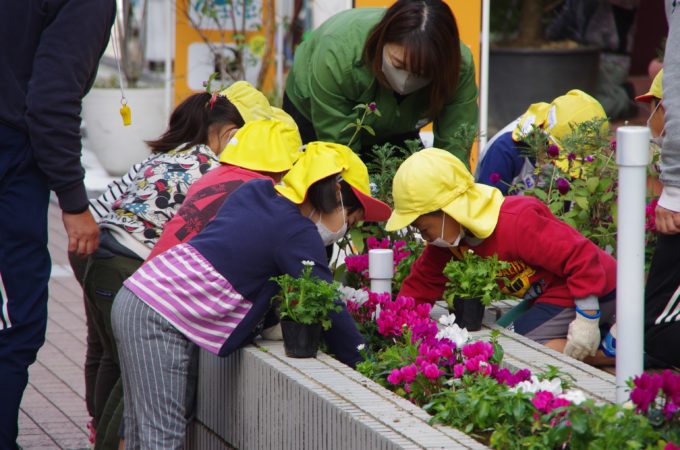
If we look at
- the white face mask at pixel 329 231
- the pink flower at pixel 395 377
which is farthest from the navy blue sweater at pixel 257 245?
the pink flower at pixel 395 377

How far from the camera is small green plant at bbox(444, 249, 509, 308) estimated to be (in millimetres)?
3754

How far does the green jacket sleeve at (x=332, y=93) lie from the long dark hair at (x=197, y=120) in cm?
35

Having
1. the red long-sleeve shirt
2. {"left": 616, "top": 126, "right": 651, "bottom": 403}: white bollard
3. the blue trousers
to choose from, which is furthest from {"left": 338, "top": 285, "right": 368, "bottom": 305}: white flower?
{"left": 616, "top": 126, "right": 651, "bottom": 403}: white bollard

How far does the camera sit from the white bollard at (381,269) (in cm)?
394

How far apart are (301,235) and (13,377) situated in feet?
3.17

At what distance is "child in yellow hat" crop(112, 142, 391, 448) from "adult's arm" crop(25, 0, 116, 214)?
41cm

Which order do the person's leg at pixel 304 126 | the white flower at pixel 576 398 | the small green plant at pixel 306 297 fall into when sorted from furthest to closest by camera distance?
the person's leg at pixel 304 126, the small green plant at pixel 306 297, the white flower at pixel 576 398

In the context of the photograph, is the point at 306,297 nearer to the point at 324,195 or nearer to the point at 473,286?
the point at 324,195

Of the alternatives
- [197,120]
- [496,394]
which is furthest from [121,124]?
[496,394]

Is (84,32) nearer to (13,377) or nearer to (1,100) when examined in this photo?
(1,100)

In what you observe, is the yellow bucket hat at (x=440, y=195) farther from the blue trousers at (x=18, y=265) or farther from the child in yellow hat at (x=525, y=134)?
the blue trousers at (x=18, y=265)

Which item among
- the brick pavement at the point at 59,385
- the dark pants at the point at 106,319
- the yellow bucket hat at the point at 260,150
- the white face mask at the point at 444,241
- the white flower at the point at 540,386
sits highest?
the yellow bucket hat at the point at 260,150

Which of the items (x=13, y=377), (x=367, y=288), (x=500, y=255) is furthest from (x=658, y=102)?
(x=13, y=377)

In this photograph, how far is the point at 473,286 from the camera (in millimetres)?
3789
